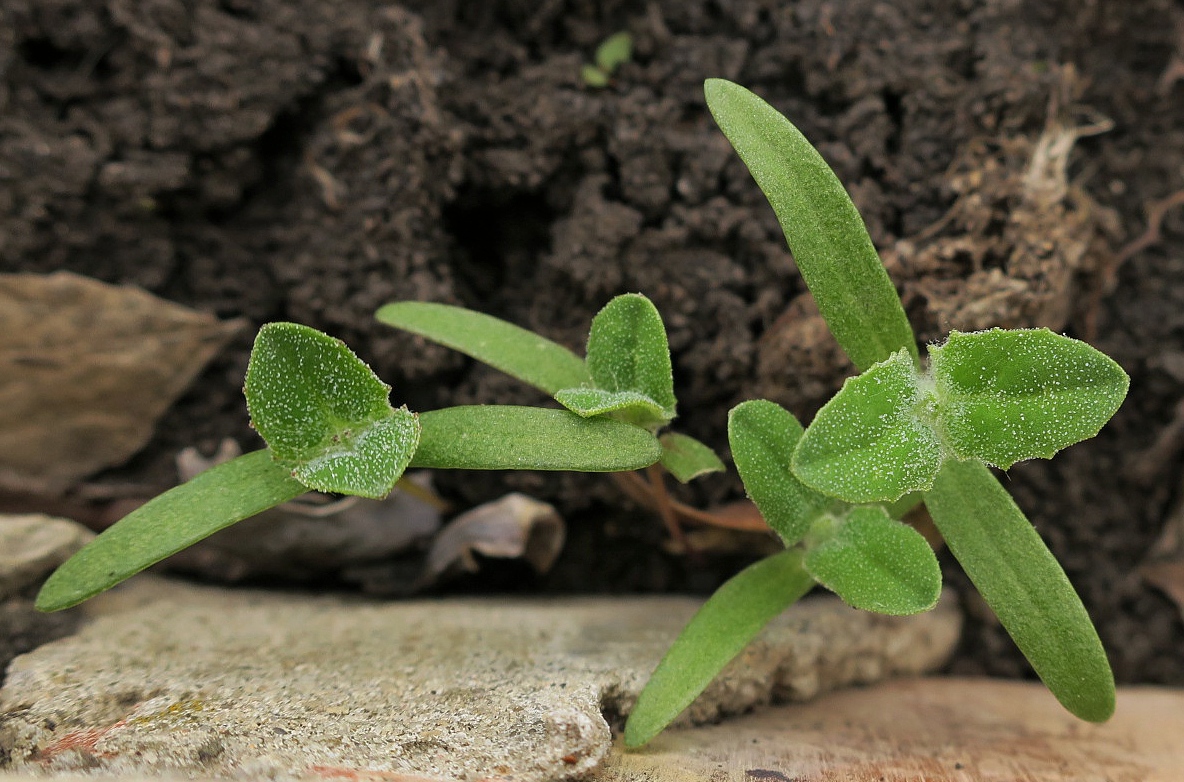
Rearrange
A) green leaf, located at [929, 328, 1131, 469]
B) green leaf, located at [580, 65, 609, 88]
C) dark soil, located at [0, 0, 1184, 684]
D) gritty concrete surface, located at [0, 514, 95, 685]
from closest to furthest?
green leaf, located at [929, 328, 1131, 469] → gritty concrete surface, located at [0, 514, 95, 685] → dark soil, located at [0, 0, 1184, 684] → green leaf, located at [580, 65, 609, 88]

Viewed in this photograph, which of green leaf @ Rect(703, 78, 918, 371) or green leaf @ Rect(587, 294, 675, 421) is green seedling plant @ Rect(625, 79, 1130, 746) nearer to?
green leaf @ Rect(703, 78, 918, 371)

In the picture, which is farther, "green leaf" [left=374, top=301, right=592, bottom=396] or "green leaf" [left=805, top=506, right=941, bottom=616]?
Result: "green leaf" [left=374, top=301, right=592, bottom=396]

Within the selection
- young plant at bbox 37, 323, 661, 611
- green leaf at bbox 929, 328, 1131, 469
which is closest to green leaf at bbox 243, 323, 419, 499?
young plant at bbox 37, 323, 661, 611

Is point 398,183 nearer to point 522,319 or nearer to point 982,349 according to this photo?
point 522,319

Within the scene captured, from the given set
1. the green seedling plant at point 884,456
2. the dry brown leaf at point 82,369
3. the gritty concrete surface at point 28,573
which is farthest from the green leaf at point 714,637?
the dry brown leaf at point 82,369

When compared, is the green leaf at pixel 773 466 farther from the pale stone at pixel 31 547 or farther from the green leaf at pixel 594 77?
the pale stone at pixel 31 547

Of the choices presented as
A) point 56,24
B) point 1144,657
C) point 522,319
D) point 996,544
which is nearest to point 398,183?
point 522,319
